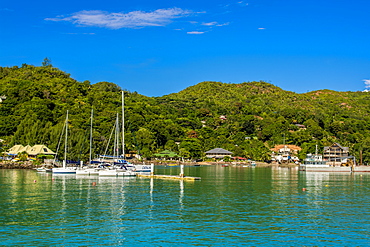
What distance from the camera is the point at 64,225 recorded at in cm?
2292

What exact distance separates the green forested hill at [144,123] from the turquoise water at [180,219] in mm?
49506

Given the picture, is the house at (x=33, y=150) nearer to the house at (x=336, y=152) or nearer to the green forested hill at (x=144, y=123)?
the green forested hill at (x=144, y=123)

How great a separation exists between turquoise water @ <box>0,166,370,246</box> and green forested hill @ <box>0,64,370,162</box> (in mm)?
49506

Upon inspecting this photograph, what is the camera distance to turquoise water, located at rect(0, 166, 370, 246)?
794 inches

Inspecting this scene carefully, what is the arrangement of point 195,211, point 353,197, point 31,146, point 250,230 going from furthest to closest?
→ point 31,146 < point 353,197 < point 195,211 < point 250,230

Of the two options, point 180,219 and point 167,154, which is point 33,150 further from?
point 180,219

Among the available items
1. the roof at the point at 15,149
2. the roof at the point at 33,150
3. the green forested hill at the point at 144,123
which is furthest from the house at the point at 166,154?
the roof at the point at 15,149

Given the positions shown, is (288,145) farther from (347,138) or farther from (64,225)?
(64,225)

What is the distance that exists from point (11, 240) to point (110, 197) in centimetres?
1579

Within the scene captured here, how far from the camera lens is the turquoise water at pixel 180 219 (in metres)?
20.2

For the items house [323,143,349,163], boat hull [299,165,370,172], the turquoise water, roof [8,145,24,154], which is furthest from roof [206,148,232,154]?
the turquoise water

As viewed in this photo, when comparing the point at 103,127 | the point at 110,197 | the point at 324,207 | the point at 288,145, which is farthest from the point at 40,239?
the point at 288,145

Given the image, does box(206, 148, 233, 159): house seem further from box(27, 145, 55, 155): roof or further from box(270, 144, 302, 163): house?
box(27, 145, 55, 155): roof

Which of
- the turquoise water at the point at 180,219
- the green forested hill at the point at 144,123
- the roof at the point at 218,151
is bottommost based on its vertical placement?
the turquoise water at the point at 180,219
